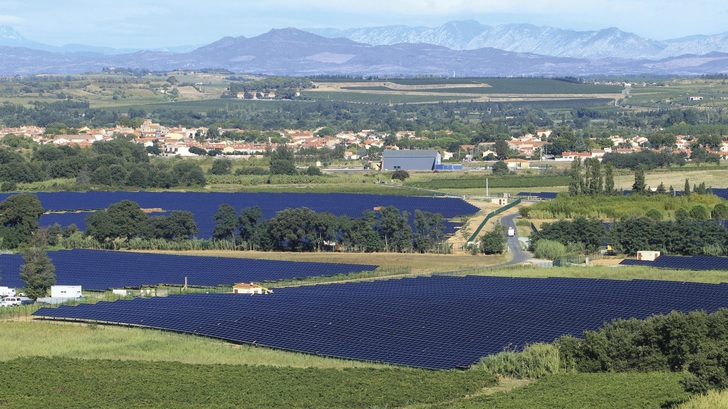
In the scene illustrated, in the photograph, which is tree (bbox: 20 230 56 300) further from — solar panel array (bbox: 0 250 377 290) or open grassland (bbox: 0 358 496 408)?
open grassland (bbox: 0 358 496 408)

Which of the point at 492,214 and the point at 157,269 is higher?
the point at 157,269

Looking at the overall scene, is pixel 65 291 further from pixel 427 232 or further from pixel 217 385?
pixel 427 232

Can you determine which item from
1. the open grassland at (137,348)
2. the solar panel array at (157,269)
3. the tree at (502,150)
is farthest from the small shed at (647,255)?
the tree at (502,150)

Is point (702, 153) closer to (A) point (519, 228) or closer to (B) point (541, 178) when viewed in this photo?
(B) point (541, 178)

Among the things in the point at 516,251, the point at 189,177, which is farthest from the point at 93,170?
the point at 516,251

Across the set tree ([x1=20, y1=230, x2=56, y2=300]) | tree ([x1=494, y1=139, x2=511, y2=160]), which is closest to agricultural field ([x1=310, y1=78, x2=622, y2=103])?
tree ([x1=494, y1=139, x2=511, y2=160])

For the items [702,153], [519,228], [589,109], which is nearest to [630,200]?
[519,228]
